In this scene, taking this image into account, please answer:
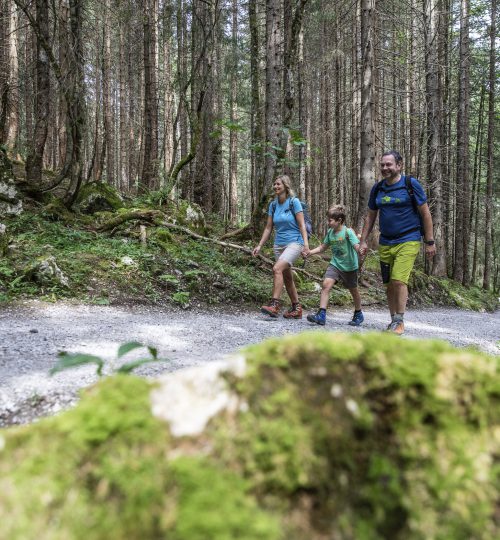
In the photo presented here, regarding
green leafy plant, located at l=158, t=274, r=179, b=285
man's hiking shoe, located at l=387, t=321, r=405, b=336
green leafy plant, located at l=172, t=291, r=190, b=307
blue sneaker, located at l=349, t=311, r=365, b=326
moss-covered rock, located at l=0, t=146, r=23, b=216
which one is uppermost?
moss-covered rock, located at l=0, t=146, r=23, b=216

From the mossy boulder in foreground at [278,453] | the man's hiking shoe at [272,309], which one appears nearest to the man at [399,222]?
the man's hiking shoe at [272,309]

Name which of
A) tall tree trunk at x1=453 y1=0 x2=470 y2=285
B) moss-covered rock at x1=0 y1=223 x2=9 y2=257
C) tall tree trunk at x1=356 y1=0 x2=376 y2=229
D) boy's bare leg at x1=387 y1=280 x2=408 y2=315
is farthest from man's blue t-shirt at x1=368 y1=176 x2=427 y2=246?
tall tree trunk at x1=453 y1=0 x2=470 y2=285

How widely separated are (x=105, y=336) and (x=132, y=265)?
2.87 meters

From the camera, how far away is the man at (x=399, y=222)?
524cm

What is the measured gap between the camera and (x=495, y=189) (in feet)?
87.8

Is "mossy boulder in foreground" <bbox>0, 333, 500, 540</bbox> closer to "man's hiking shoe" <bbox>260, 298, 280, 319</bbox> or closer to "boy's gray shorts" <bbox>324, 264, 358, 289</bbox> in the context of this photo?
"man's hiking shoe" <bbox>260, 298, 280, 319</bbox>

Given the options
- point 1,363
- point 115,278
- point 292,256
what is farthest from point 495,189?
point 1,363

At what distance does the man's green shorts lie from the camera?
17.4 feet

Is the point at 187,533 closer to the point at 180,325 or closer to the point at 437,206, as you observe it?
the point at 180,325

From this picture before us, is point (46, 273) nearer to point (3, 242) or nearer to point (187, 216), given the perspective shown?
point (3, 242)

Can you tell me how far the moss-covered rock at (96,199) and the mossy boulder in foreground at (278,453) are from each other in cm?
975

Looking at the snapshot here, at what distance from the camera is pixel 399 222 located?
5359mm

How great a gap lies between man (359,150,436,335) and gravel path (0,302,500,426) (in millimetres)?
1088

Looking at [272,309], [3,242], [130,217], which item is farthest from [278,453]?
[130,217]
